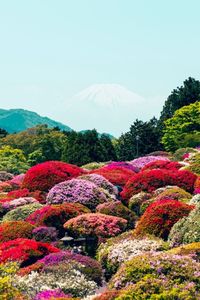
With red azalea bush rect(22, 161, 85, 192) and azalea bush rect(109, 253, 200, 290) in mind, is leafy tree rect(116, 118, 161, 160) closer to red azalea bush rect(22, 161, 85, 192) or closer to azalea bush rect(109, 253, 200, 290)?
red azalea bush rect(22, 161, 85, 192)

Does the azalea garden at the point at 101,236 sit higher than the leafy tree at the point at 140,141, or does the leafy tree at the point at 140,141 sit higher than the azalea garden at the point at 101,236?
the leafy tree at the point at 140,141

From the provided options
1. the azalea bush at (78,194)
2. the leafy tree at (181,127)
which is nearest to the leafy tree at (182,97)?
the leafy tree at (181,127)

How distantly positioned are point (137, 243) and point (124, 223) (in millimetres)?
3357

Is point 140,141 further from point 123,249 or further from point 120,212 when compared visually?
point 123,249

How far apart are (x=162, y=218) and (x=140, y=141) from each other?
49979 mm

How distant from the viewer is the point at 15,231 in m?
20.4

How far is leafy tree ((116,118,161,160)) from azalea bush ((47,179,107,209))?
41882 millimetres

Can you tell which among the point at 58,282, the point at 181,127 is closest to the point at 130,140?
the point at 181,127

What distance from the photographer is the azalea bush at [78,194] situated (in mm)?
25391

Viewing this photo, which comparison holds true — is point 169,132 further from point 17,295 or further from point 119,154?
point 17,295

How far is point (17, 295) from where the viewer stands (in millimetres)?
11883

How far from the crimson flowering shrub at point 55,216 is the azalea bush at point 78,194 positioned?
211cm

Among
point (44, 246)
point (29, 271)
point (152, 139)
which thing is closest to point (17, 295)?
point (29, 271)

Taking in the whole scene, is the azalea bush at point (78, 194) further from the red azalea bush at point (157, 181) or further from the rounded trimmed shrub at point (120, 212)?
the rounded trimmed shrub at point (120, 212)
